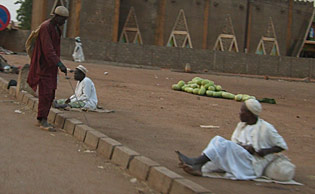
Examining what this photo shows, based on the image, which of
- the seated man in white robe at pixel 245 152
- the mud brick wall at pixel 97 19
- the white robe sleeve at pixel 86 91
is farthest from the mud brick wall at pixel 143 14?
the seated man in white robe at pixel 245 152

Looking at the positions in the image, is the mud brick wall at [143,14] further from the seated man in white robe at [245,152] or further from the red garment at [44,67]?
the seated man in white robe at [245,152]

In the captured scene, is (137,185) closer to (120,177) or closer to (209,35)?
(120,177)

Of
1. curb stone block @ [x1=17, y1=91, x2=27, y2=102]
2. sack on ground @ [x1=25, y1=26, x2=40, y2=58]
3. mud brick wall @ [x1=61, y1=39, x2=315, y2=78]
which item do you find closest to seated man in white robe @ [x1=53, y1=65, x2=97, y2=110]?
curb stone block @ [x1=17, y1=91, x2=27, y2=102]

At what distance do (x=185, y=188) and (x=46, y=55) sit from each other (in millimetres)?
3998

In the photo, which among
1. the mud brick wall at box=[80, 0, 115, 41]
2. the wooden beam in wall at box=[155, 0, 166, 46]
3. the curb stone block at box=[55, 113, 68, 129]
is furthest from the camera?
the wooden beam in wall at box=[155, 0, 166, 46]

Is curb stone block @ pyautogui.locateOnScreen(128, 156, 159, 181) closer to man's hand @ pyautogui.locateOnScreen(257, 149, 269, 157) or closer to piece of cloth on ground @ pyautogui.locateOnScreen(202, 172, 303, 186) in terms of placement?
piece of cloth on ground @ pyautogui.locateOnScreen(202, 172, 303, 186)

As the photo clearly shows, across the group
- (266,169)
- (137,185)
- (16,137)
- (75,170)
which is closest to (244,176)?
(266,169)

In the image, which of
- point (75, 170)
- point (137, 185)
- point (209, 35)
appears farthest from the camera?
point (209, 35)

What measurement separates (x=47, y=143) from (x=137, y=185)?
2.13 meters

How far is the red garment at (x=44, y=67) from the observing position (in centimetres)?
748

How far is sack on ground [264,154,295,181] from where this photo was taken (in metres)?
5.39

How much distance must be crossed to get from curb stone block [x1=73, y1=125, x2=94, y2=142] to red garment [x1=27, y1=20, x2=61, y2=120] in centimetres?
72

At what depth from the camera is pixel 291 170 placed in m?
5.41

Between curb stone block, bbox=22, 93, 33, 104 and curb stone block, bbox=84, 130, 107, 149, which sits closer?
curb stone block, bbox=84, 130, 107, 149
